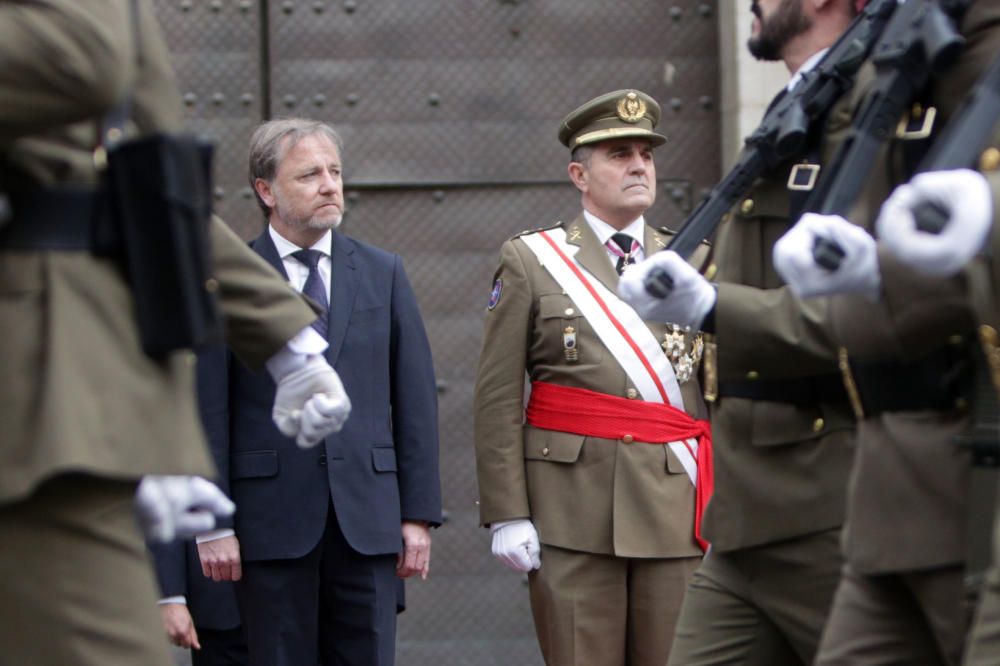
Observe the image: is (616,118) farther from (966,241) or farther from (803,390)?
(966,241)

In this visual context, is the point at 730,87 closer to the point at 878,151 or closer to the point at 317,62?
the point at 317,62

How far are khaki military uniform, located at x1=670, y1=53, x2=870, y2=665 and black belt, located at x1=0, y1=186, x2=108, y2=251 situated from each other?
1257 mm

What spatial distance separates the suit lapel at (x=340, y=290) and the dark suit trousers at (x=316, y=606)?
478 millimetres

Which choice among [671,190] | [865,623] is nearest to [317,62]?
[671,190]

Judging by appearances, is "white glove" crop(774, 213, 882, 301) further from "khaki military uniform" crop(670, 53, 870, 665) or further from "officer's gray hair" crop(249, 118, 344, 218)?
"officer's gray hair" crop(249, 118, 344, 218)

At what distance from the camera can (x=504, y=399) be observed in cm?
533

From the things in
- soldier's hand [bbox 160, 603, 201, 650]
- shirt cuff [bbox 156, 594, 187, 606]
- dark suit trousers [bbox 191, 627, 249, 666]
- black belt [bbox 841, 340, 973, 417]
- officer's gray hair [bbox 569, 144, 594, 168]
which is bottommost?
dark suit trousers [bbox 191, 627, 249, 666]

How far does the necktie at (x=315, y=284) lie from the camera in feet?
17.0

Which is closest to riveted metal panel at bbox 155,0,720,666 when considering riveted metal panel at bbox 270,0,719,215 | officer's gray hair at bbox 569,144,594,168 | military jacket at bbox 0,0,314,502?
riveted metal panel at bbox 270,0,719,215

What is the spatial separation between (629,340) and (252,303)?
7.00 feet

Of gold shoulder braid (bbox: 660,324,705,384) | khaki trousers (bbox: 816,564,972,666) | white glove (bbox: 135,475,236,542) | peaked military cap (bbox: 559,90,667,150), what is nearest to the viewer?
white glove (bbox: 135,475,236,542)

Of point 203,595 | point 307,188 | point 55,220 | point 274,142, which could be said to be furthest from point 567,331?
point 55,220

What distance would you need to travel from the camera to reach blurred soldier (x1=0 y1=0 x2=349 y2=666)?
102 inches

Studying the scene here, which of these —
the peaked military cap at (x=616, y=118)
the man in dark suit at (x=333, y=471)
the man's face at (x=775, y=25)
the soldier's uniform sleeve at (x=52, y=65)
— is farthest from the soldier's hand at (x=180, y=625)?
the soldier's uniform sleeve at (x=52, y=65)
